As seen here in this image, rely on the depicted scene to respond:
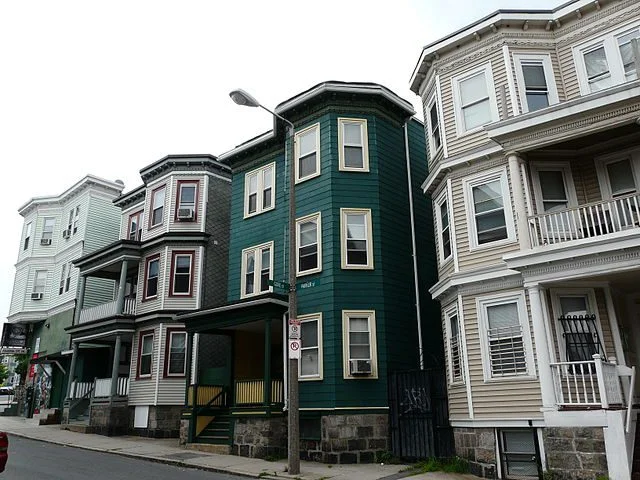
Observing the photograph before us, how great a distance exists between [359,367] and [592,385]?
6.53 metres

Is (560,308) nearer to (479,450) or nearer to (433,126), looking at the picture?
(479,450)

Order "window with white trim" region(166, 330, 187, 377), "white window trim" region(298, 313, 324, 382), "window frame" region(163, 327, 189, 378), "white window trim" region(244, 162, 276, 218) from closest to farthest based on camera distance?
"white window trim" region(298, 313, 324, 382), "white window trim" region(244, 162, 276, 218), "window frame" region(163, 327, 189, 378), "window with white trim" region(166, 330, 187, 377)

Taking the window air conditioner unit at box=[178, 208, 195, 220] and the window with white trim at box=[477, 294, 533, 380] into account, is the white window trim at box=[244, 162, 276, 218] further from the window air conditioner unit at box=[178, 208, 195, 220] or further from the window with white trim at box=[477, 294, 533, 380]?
the window with white trim at box=[477, 294, 533, 380]

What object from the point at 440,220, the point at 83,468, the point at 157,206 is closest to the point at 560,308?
the point at 440,220

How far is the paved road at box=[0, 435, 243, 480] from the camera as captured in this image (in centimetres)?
1212

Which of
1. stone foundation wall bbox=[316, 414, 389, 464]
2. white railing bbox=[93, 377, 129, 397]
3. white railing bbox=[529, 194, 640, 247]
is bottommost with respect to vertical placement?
stone foundation wall bbox=[316, 414, 389, 464]

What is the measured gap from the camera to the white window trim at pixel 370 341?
52.2ft

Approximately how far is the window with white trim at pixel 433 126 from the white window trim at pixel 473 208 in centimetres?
201

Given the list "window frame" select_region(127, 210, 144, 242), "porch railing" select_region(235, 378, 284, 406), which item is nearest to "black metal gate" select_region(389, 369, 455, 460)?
"porch railing" select_region(235, 378, 284, 406)

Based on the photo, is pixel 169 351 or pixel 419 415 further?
pixel 169 351

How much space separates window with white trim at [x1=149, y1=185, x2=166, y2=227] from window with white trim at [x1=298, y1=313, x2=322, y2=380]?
11265mm

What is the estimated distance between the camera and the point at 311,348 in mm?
16641

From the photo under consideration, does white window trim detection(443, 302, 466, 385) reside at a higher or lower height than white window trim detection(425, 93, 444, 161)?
lower

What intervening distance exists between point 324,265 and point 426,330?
4.12m
